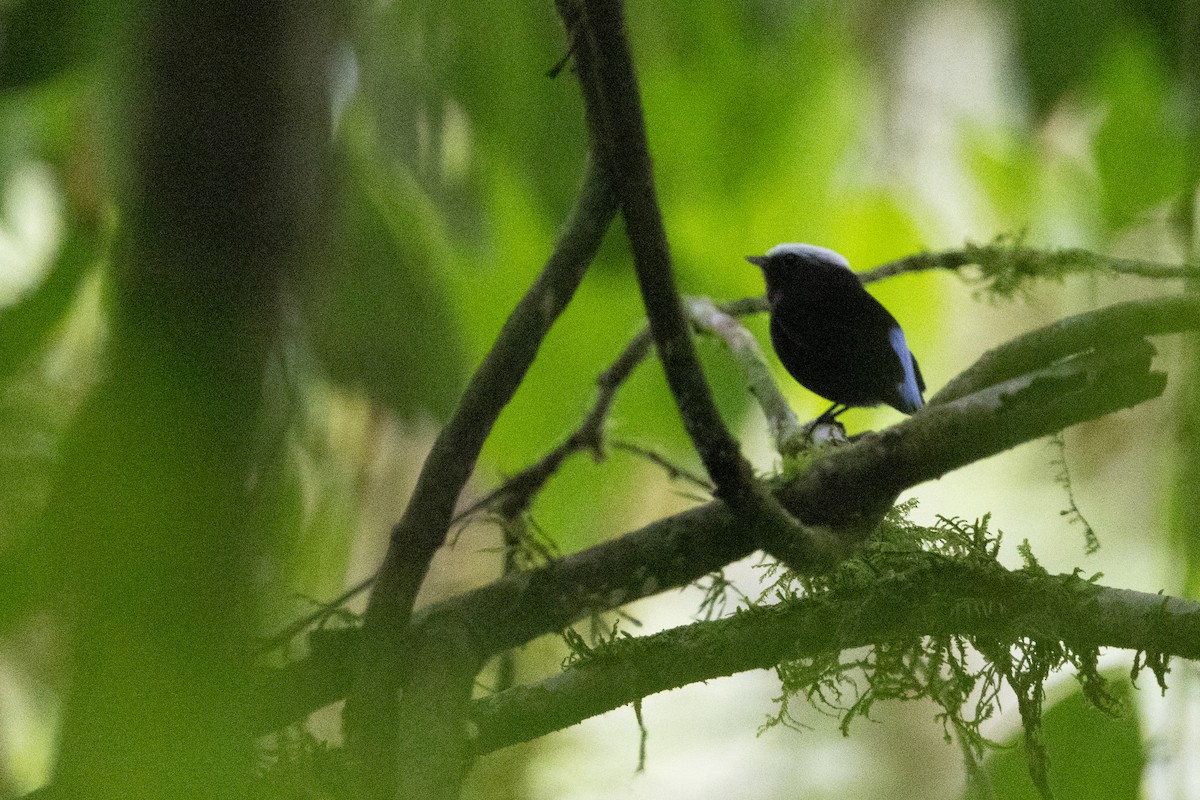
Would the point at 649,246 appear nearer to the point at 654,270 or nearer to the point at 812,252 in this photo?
the point at 654,270

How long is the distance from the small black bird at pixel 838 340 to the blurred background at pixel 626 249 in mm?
125

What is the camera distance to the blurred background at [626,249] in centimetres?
79

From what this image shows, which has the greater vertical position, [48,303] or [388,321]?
[388,321]

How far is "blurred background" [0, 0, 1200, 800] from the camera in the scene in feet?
2.58

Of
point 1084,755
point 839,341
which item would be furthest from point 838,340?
point 1084,755

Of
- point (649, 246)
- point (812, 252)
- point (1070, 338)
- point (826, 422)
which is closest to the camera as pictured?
point (649, 246)

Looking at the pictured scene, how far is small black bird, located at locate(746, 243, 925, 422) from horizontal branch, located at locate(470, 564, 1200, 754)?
17.6 inches

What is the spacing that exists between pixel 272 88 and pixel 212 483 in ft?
0.92

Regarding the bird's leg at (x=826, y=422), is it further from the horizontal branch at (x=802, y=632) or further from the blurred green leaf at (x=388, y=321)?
the blurred green leaf at (x=388, y=321)

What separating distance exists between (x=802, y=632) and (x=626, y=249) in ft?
2.13

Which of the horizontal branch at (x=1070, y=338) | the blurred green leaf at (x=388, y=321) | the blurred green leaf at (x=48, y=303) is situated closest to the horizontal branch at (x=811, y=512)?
the horizontal branch at (x=1070, y=338)

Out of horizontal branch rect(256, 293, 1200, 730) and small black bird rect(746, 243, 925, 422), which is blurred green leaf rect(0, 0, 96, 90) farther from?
small black bird rect(746, 243, 925, 422)

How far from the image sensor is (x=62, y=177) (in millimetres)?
1678

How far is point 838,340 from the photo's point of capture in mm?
1340
